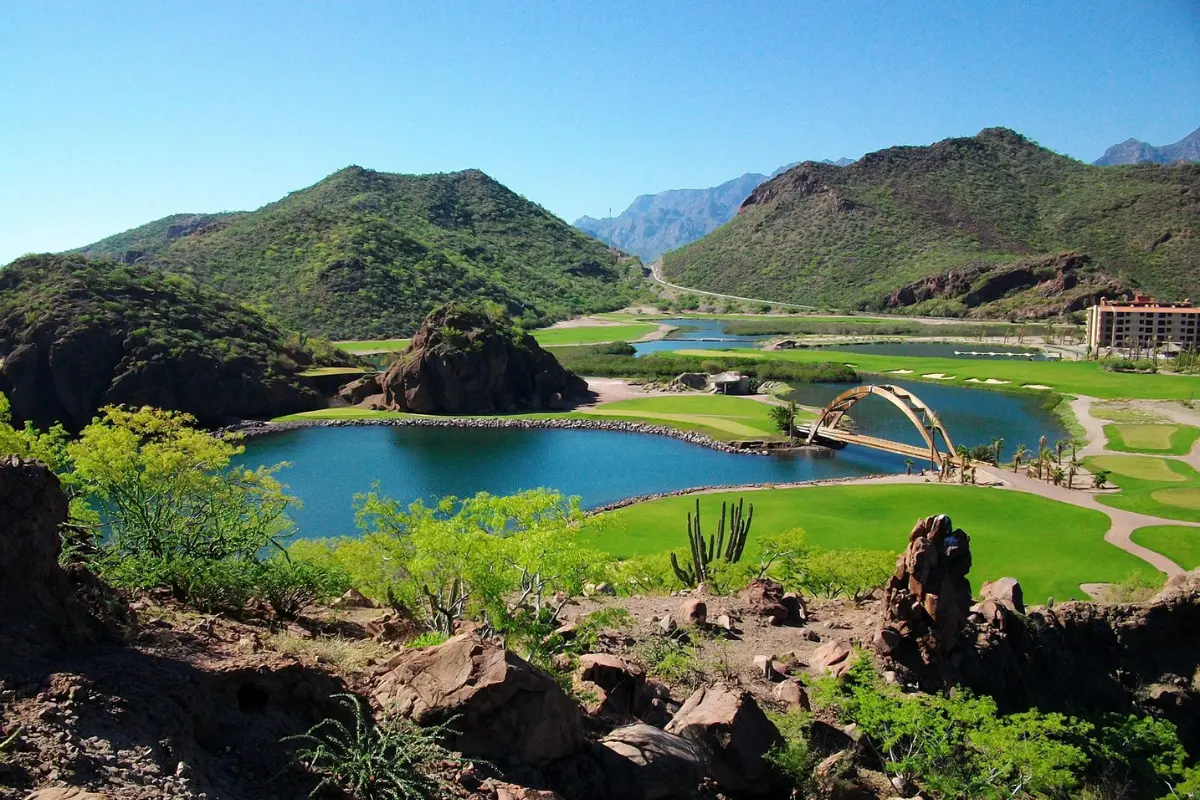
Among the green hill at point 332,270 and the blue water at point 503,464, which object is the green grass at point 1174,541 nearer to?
the blue water at point 503,464

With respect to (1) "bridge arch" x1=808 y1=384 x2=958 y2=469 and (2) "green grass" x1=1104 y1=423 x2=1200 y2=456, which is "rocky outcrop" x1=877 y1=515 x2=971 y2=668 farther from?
(2) "green grass" x1=1104 y1=423 x2=1200 y2=456

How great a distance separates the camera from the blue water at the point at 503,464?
54.1m

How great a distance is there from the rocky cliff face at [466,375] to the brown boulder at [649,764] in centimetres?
7423

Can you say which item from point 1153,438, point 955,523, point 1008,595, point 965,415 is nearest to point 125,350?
point 955,523

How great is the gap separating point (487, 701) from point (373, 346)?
122 meters

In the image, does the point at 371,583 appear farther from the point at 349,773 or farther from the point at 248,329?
the point at 248,329

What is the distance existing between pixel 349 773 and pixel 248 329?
9204 cm

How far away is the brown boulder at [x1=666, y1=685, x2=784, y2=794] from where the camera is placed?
43.2ft

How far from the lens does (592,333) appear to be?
161750 mm

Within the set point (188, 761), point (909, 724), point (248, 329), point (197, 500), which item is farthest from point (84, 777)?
point (248, 329)

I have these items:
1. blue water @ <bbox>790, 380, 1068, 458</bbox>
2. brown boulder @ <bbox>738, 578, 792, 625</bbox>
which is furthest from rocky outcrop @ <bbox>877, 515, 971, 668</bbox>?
blue water @ <bbox>790, 380, 1068, 458</bbox>

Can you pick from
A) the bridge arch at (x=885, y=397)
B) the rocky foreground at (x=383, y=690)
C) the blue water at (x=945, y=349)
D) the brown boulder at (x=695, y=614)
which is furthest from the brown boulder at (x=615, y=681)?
the blue water at (x=945, y=349)

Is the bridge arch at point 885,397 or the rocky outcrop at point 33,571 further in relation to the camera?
the bridge arch at point 885,397

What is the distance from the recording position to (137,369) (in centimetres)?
7756
